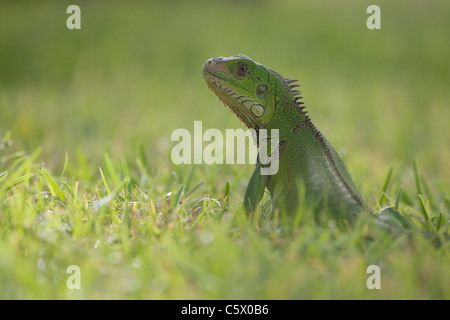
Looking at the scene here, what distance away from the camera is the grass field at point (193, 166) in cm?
262

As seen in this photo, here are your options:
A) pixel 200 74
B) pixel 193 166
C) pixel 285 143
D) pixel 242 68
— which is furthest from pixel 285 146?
pixel 200 74

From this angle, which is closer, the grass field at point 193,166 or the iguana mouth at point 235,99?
the grass field at point 193,166

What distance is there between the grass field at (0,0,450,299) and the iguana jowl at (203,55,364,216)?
19cm

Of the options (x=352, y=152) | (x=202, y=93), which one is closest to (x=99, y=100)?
(x=202, y=93)

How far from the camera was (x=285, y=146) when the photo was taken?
360cm

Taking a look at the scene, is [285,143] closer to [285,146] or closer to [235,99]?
[285,146]

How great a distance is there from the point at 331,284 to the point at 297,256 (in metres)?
0.29

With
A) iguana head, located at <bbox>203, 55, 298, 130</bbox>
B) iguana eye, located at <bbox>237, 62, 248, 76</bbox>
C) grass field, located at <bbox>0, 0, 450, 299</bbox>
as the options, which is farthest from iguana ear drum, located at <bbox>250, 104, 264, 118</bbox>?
grass field, located at <bbox>0, 0, 450, 299</bbox>

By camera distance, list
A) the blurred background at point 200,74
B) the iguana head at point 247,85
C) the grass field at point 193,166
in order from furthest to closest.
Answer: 1. the blurred background at point 200,74
2. the iguana head at point 247,85
3. the grass field at point 193,166

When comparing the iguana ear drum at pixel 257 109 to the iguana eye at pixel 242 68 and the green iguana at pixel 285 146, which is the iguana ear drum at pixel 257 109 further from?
the iguana eye at pixel 242 68

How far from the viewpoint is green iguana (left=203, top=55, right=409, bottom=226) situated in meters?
3.27

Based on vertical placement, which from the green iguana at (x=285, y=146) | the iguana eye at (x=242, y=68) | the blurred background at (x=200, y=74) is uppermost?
the blurred background at (x=200, y=74)

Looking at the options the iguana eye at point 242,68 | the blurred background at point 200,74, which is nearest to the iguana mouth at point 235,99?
the iguana eye at point 242,68
